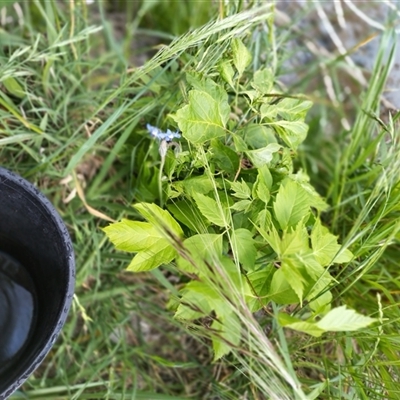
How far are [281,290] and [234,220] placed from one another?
15 centimetres

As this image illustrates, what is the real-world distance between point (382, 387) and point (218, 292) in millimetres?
359

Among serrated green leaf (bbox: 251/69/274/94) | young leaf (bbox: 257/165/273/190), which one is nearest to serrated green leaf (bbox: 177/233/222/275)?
young leaf (bbox: 257/165/273/190)

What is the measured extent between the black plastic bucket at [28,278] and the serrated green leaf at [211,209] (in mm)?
228

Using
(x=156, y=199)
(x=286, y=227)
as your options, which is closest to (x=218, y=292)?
(x=286, y=227)

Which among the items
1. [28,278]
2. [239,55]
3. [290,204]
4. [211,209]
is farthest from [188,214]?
[28,278]

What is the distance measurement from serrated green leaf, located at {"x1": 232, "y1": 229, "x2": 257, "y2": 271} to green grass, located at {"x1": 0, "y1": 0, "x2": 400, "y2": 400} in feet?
0.61

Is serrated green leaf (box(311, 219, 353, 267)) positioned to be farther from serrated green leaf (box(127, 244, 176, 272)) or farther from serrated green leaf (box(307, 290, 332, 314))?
serrated green leaf (box(127, 244, 176, 272))

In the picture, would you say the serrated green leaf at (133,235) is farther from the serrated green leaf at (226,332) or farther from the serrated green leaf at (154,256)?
the serrated green leaf at (226,332)

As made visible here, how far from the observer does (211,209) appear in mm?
747

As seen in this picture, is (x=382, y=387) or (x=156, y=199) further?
(x=156, y=199)

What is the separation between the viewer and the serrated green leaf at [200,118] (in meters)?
0.75

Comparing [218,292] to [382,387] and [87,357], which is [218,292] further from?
[87,357]

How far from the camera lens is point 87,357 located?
3.37 ft

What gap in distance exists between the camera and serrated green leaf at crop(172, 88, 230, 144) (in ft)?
2.45
